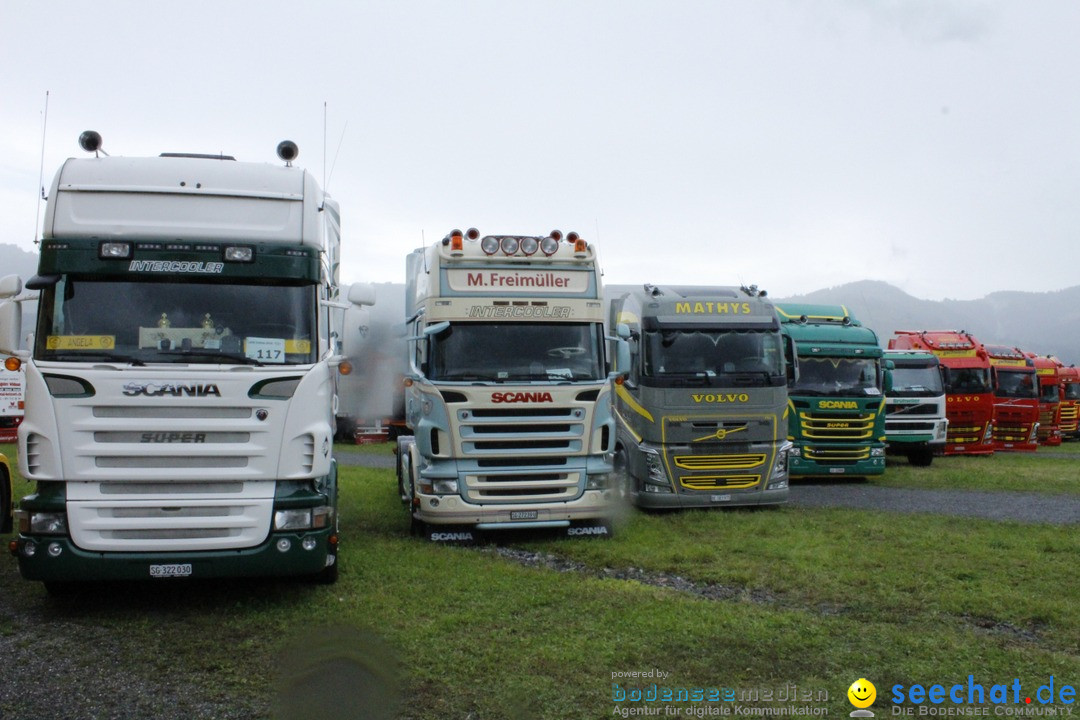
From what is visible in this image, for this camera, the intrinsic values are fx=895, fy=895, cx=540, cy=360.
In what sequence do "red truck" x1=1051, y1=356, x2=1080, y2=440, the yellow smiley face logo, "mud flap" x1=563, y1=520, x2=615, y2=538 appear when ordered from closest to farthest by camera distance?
1. the yellow smiley face logo
2. "mud flap" x1=563, y1=520, x2=615, y2=538
3. "red truck" x1=1051, y1=356, x2=1080, y2=440

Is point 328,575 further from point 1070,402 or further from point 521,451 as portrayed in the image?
point 1070,402

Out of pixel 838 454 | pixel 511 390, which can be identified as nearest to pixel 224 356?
pixel 511 390

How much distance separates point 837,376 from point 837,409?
0.71 m

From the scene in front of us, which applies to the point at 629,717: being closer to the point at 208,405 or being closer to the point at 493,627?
the point at 493,627

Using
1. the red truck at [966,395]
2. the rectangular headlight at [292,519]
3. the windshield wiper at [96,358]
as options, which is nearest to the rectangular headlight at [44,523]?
the windshield wiper at [96,358]

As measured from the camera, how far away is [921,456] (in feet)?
69.1

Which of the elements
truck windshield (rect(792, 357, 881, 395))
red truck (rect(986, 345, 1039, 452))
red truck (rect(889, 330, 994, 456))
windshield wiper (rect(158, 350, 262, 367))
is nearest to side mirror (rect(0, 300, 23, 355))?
windshield wiper (rect(158, 350, 262, 367))

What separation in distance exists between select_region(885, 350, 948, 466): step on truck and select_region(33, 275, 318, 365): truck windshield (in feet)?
53.4

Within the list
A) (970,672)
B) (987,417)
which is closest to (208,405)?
(970,672)

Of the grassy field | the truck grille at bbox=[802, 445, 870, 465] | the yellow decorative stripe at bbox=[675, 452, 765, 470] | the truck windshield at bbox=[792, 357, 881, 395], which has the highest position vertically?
the truck windshield at bbox=[792, 357, 881, 395]

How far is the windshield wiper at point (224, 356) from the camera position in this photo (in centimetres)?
698

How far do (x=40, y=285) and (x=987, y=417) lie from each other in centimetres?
2272

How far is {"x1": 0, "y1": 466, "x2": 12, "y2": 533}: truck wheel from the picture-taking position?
34.3 feet

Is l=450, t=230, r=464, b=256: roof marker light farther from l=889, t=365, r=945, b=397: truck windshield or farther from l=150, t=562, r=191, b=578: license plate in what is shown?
l=889, t=365, r=945, b=397: truck windshield
